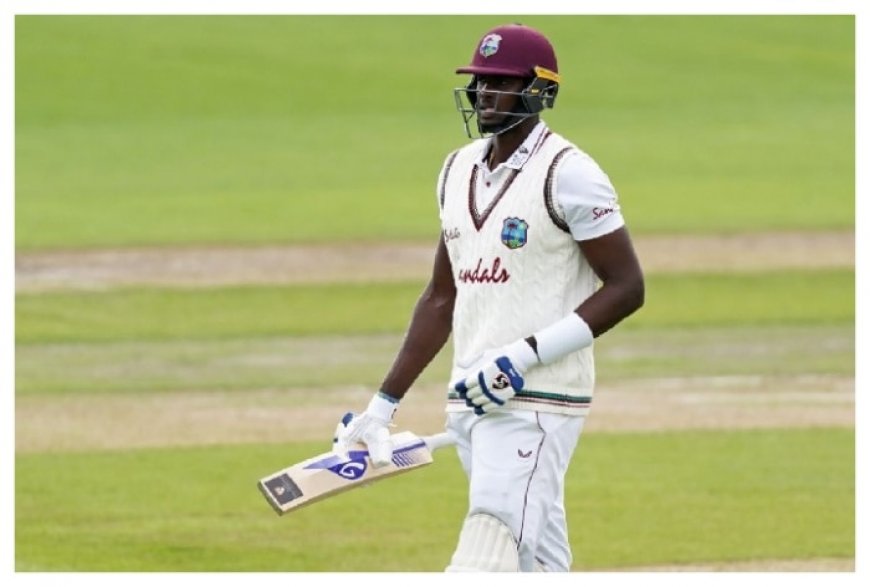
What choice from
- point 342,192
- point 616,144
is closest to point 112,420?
point 342,192

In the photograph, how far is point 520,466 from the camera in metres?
6.18

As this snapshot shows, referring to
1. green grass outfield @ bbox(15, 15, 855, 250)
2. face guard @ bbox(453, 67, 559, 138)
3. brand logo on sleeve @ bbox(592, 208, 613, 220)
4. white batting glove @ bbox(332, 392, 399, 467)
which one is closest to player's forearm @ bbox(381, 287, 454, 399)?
white batting glove @ bbox(332, 392, 399, 467)

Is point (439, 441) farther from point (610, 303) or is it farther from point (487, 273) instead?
point (610, 303)

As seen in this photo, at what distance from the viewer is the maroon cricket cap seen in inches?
247

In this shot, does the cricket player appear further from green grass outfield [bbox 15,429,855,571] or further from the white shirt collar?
green grass outfield [bbox 15,429,855,571]

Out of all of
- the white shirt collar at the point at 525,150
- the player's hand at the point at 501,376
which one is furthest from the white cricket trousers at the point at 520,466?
the white shirt collar at the point at 525,150

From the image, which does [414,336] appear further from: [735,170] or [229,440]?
[735,170]

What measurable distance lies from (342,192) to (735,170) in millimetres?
6147

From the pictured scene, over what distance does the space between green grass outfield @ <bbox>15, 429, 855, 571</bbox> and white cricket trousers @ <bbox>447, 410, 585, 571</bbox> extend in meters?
2.94

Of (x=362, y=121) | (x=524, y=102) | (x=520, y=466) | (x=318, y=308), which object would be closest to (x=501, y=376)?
(x=520, y=466)

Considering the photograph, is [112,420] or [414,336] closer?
[414,336]

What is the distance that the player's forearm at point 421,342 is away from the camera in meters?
6.69

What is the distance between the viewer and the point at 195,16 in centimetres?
4581

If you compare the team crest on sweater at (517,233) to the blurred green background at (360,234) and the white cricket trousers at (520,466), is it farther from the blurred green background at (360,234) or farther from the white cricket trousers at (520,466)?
the blurred green background at (360,234)
